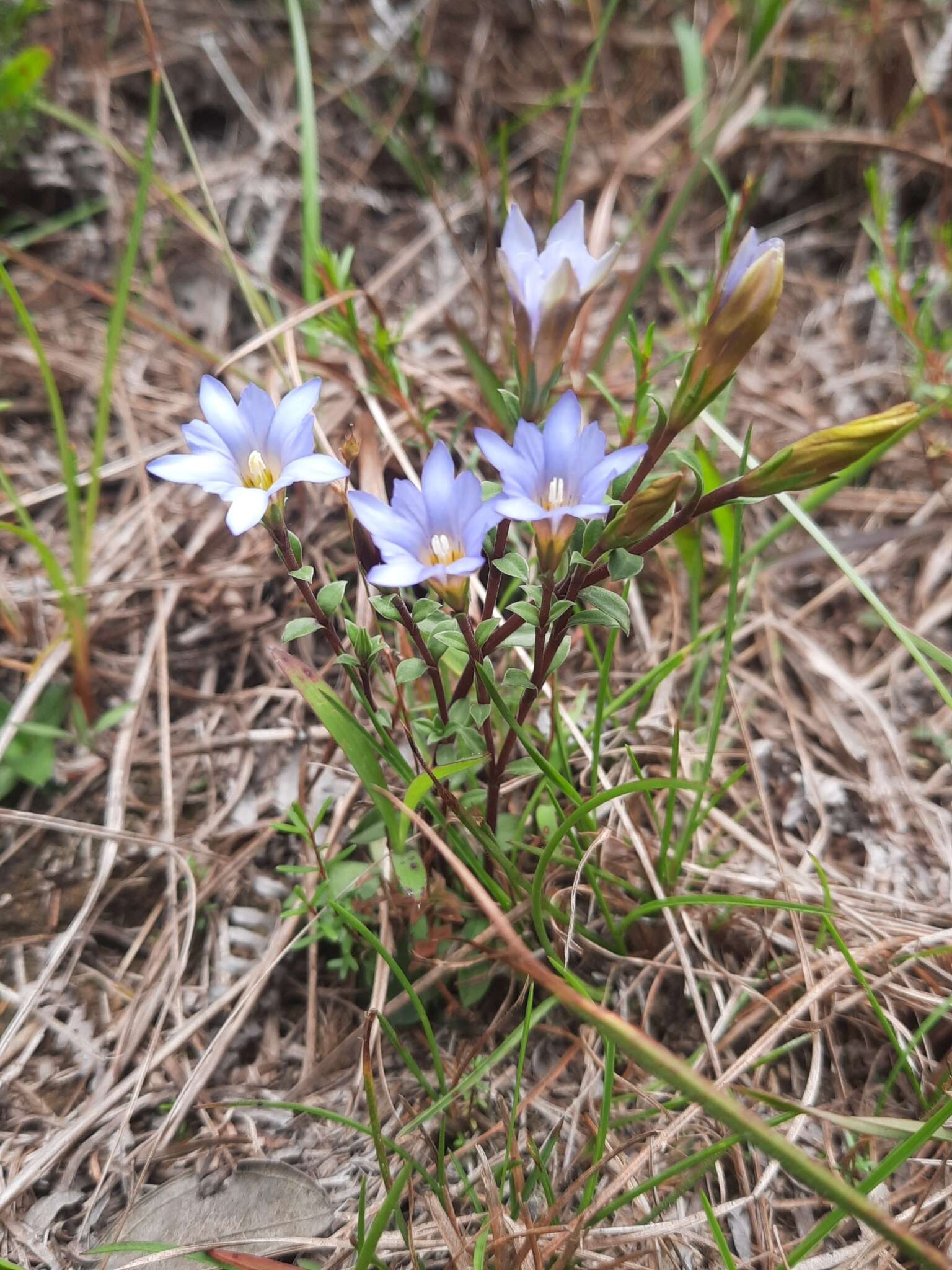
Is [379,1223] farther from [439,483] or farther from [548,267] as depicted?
[548,267]

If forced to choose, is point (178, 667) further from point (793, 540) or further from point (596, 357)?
point (793, 540)

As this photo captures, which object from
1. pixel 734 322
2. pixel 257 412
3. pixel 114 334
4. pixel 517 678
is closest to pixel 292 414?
pixel 257 412

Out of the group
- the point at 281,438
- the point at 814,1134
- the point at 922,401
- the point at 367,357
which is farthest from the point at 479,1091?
the point at 922,401

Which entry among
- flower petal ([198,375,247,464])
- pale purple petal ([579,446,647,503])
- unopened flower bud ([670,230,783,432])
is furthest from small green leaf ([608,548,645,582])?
flower petal ([198,375,247,464])

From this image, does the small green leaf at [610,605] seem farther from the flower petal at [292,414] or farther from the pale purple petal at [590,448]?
the flower petal at [292,414]

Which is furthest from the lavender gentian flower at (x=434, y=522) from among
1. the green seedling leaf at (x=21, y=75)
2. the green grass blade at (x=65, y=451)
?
the green seedling leaf at (x=21, y=75)

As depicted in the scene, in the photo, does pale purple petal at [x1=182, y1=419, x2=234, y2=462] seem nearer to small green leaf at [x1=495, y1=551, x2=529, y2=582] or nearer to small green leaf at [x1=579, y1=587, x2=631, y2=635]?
small green leaf at [x1=495, y1=551, x2=529, y2=582]

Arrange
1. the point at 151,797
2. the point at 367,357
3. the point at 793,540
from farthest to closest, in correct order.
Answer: the point at 793,540 → the point at 367,357 → the point at 151,797
